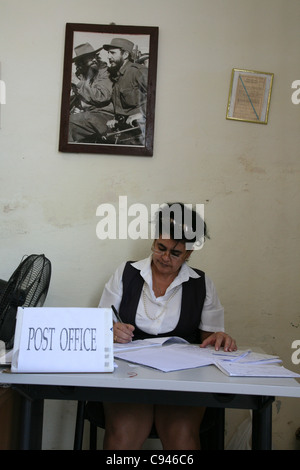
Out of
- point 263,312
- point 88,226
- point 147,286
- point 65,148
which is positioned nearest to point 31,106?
point 65,148

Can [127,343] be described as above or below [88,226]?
Result: below

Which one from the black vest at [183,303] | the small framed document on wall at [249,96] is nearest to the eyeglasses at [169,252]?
the black vest at [183,303]

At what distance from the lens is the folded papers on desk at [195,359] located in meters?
1.24

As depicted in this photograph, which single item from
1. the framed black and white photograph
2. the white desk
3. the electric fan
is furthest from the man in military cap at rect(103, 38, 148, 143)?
the white desk

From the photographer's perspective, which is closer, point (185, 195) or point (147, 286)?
point (147, 286)

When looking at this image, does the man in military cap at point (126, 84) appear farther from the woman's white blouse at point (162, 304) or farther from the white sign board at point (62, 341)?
the white sign board at point (62, 341)

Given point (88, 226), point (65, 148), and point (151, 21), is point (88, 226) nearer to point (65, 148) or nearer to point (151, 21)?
point (65, 148)

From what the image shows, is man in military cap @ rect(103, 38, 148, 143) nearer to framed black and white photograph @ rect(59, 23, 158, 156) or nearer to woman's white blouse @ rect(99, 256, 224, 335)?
framed black and white photograph @ rect(59, 23, 158, 156)

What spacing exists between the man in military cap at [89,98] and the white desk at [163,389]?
1.20 m

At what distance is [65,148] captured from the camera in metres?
2.14
